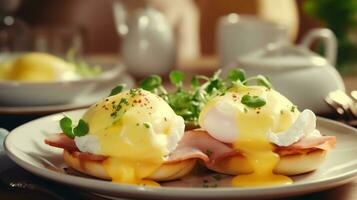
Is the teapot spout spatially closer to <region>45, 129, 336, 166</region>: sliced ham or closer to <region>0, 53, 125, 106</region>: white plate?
<region>0, 53, 125, 106</region>: white plate

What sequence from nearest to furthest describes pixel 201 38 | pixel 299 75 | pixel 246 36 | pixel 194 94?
pixel 194 94 → pixel 299 75 → pixel 246 36 → pixel 201 38

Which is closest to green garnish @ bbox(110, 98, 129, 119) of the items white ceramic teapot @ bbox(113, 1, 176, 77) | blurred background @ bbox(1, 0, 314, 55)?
white ceramic teapot @ bbox(113, 1, 176, 77)

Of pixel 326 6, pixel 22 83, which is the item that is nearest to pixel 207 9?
pixel 326 6

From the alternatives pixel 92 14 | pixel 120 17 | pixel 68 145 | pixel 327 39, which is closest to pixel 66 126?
pixel 68 145

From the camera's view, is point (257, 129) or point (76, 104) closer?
point (257, 129)

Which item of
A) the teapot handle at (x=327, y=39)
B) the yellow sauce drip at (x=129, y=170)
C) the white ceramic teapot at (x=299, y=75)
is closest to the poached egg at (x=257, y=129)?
the yellow sauce drip at (x=129, y=170)

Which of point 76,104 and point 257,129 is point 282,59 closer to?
point 76,104

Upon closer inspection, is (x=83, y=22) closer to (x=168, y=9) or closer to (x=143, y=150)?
(x=168, y=9)
